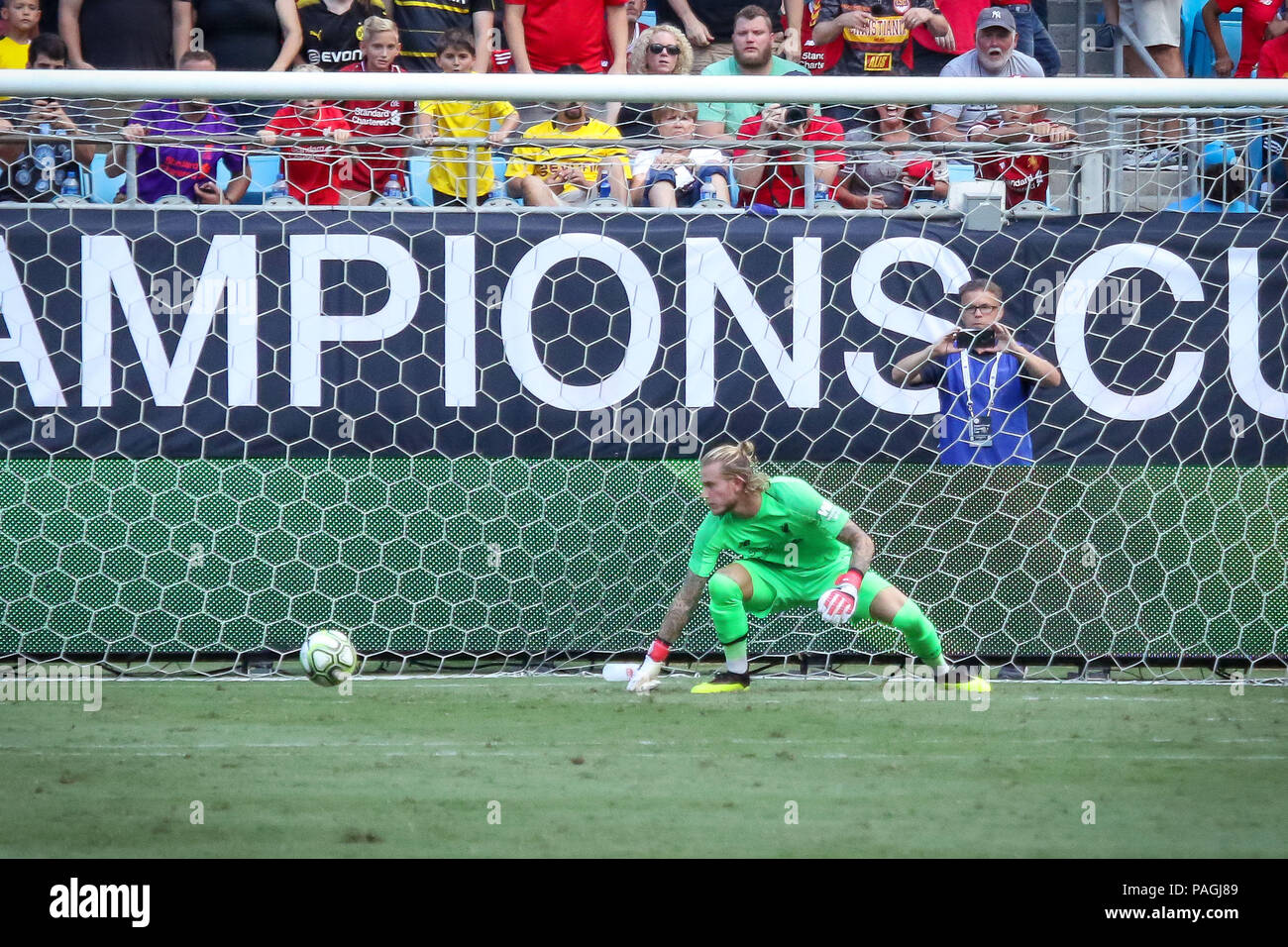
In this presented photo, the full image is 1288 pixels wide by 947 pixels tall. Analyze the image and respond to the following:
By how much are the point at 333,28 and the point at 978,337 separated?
455 cm

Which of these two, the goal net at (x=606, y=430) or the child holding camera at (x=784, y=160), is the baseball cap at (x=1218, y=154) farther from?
the child holding camera at (x=784, y=160)

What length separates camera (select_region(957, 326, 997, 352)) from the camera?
23.5 feet

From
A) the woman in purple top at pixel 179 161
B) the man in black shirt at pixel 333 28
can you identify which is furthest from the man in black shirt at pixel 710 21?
the woman in purple top at pixel 179 161

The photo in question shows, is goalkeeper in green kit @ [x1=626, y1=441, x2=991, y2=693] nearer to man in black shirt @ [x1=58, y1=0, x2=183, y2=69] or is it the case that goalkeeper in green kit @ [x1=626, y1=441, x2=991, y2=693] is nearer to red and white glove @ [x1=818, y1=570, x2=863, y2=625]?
red and white glove @ [x1=818, y1=570, x2=863, y2=625]

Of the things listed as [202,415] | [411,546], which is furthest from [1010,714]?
[202,415]

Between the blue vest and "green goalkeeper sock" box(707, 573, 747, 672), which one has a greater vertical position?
the blue vest

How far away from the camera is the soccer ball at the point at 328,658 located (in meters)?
6.30

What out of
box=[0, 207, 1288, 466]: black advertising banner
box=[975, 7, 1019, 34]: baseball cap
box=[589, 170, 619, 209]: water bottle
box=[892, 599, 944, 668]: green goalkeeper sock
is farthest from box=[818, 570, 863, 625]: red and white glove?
box=[975, 7, 1019, 34]: baseball cap

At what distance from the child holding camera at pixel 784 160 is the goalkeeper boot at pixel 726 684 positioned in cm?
246

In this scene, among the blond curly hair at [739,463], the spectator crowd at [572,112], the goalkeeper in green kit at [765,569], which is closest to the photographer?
the blond curly hair at [739,463]

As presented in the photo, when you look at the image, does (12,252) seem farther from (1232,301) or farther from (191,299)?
(1232,301)

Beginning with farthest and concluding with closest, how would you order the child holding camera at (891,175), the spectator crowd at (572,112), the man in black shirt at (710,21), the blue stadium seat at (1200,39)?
the blue stadium seat at (1200,39) < the man in black shirt at (710,21) < the child holding camera at (891,175) < the spectator crowd at (572,112)

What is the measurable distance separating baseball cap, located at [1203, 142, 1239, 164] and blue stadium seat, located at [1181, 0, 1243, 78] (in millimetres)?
2327

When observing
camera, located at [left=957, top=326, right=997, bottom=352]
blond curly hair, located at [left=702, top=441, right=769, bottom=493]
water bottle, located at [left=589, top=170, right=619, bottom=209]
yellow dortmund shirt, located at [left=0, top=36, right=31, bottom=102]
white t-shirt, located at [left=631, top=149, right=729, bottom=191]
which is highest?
yellow dortmund shirt, located at [left=0, top=36, right=31, bottom=102]
